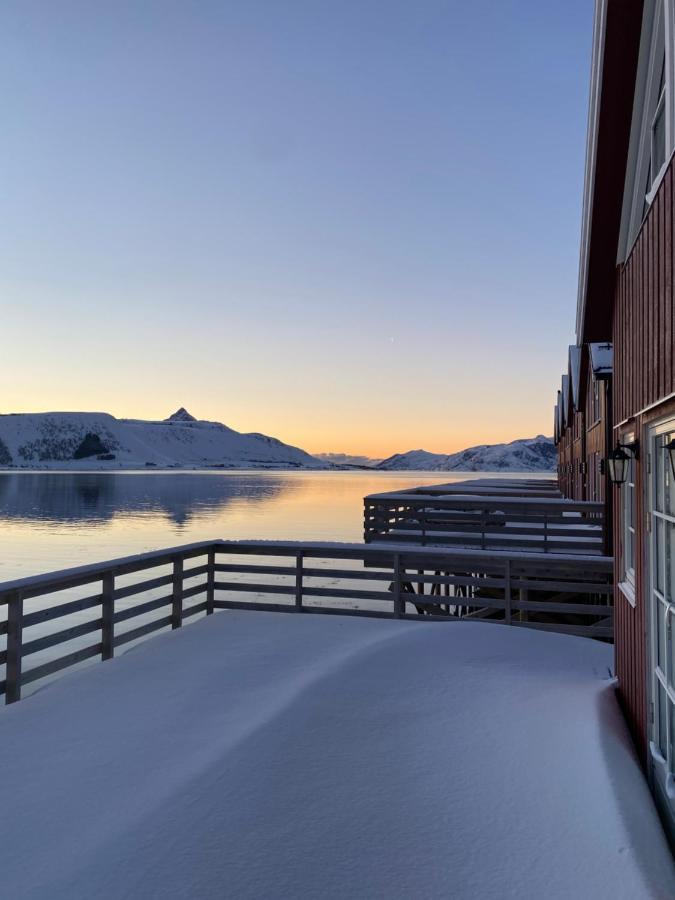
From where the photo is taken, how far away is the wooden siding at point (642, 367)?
12.2 ft

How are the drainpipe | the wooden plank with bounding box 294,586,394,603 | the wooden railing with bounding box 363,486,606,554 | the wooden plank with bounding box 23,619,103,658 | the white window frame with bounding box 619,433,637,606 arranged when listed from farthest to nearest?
the wooden railing with bounding box 363,486,606,554 → the drainpipe → the wooden plank with bounding box 294,586,394,603 → the wooden plank with bounding box 23,619,103,658 → the white window frame with bounding box 619,433,637,606

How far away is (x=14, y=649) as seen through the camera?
525 cm

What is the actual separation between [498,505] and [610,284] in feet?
26.3

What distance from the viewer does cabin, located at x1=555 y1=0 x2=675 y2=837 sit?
12.2ft

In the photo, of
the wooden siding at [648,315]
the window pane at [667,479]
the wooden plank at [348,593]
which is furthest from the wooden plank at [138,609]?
the wooden siding at [648,315]

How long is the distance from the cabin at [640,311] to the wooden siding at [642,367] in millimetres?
11

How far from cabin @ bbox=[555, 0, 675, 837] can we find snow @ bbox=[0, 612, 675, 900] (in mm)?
532

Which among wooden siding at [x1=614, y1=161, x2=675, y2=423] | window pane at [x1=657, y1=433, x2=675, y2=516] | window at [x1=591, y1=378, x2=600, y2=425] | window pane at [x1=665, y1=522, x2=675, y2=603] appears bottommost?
window pane at [x1=665, y1=522, x2=675, y2=603]

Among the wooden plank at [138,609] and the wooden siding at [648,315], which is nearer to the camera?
the wooden siding at [648,315]

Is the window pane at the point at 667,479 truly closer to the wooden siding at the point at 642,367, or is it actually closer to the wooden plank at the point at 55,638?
the wooden siding at the point at 642,367

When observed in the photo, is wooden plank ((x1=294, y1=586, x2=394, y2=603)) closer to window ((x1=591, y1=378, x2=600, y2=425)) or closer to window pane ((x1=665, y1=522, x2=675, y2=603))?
window pane ((x1=665, y1=522, x2=675, y2=603))

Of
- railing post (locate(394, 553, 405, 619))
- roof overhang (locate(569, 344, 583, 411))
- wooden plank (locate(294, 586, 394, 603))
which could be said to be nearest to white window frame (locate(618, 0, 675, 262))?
railing post (locate(394, 553, 405, 619))

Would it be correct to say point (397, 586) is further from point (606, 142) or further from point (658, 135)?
point (658, 135)

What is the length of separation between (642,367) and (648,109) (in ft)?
7.57
